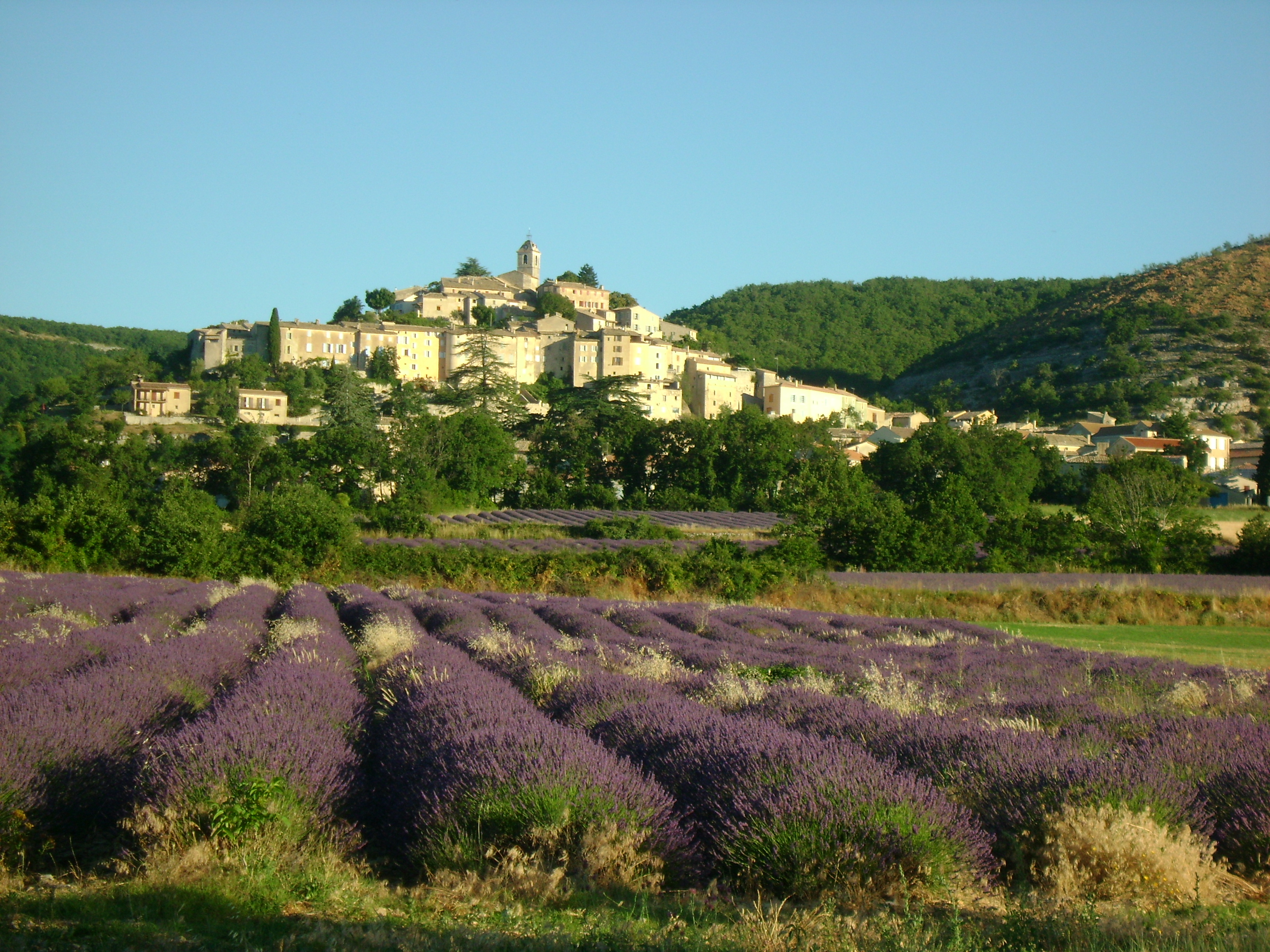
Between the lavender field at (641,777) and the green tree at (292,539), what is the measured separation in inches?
757

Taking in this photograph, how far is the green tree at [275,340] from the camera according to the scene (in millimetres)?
109250

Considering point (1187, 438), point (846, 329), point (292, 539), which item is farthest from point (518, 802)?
point (846, 329)

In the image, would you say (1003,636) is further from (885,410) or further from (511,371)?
(885,410)

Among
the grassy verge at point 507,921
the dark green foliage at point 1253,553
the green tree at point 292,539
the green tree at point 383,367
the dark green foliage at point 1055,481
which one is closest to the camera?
the grassy verge at point 507,921

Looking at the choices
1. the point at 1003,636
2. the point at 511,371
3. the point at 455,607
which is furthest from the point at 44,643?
the point at 511,371

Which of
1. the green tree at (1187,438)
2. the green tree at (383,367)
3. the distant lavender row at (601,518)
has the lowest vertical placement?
the distant lavender row at (601,518)

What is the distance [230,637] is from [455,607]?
5969mm

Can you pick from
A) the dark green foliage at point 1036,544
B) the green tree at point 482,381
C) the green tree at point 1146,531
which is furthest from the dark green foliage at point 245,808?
the green tree at point 482,381

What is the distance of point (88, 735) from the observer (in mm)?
6074

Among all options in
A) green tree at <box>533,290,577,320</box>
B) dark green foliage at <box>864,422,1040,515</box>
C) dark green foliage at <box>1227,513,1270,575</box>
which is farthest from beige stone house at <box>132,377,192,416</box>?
dark green foliage at <box>1227,513,1270,575</box>

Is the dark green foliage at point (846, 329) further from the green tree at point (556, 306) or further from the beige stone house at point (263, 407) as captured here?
the beige stone house at point (263, 407)

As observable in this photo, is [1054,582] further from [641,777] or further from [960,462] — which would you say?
[960,462]

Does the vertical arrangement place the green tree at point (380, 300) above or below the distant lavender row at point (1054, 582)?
above

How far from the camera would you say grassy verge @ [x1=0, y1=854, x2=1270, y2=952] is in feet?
12.1
